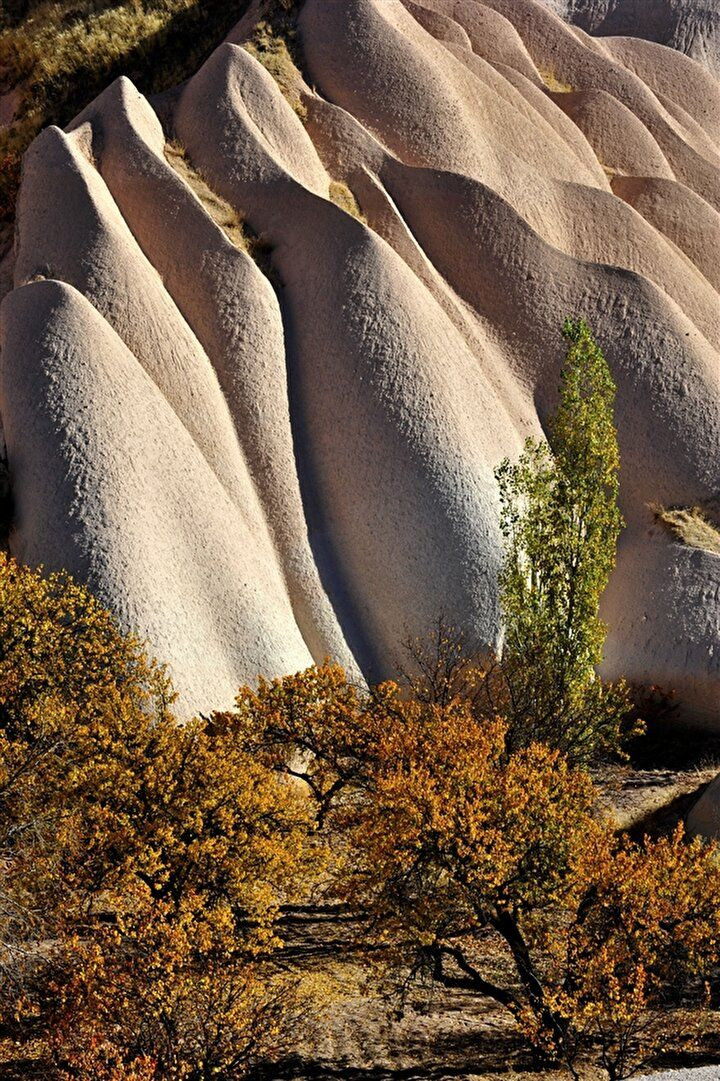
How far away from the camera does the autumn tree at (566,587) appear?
20.9 m

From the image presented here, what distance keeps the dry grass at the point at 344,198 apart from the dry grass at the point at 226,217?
8.10ft

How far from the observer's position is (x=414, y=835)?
14727mm

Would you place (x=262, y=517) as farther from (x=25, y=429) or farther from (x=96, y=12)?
(x=96, y=12)

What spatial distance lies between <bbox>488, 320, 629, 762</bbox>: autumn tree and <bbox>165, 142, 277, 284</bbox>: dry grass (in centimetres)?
697

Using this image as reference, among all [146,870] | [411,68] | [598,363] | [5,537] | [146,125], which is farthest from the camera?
[411,68]

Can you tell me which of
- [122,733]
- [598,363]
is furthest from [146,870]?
[598,363]

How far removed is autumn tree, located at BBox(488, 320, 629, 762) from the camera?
20.9 metres

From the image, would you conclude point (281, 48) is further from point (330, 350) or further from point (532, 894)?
point (532, 894)

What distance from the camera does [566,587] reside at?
21.5m

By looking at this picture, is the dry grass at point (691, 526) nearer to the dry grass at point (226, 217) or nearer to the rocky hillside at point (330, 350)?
the rocky hillside at point (330, 350)

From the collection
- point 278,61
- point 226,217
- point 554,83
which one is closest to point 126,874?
point 226,217

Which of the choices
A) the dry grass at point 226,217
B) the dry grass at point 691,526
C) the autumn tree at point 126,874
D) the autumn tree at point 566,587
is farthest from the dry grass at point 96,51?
the autumn tree at point 126,874

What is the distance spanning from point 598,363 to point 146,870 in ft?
41.1

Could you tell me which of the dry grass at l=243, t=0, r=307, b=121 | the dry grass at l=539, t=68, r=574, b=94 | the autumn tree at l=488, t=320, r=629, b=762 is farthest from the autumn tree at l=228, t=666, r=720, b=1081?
the dry grass at l=539, t=68, r=574, b=94
